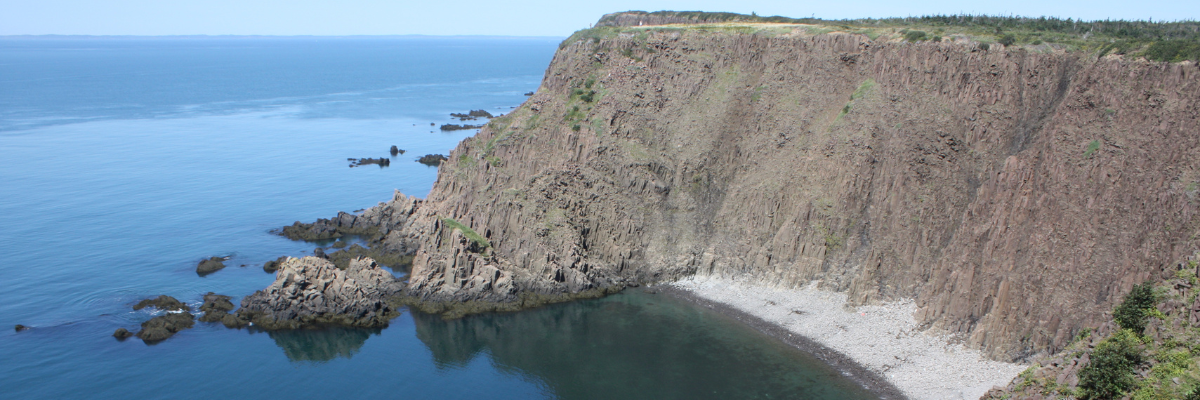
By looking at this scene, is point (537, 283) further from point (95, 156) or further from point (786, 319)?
point (95, 156)

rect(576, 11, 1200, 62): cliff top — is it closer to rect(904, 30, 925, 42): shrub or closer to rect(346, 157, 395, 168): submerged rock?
rect(904, 30, 925, 42): shrub

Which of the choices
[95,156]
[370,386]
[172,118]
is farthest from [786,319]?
[172,118]

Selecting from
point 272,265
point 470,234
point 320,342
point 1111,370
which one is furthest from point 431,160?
point 1111,370

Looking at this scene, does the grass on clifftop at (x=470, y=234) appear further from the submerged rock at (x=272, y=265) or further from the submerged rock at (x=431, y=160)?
the submerged rock at (x=431, y=160)

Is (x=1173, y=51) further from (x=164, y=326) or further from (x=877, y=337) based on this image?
(x=164, y=326)

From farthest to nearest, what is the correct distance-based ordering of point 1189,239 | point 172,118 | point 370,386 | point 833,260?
point 172,118, point 833,260, point 370,386, point 1189,239

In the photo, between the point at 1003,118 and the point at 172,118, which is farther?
the point at 172,118

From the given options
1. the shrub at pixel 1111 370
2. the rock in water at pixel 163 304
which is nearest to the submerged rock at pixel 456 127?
the rock in water at pixel 163 304
